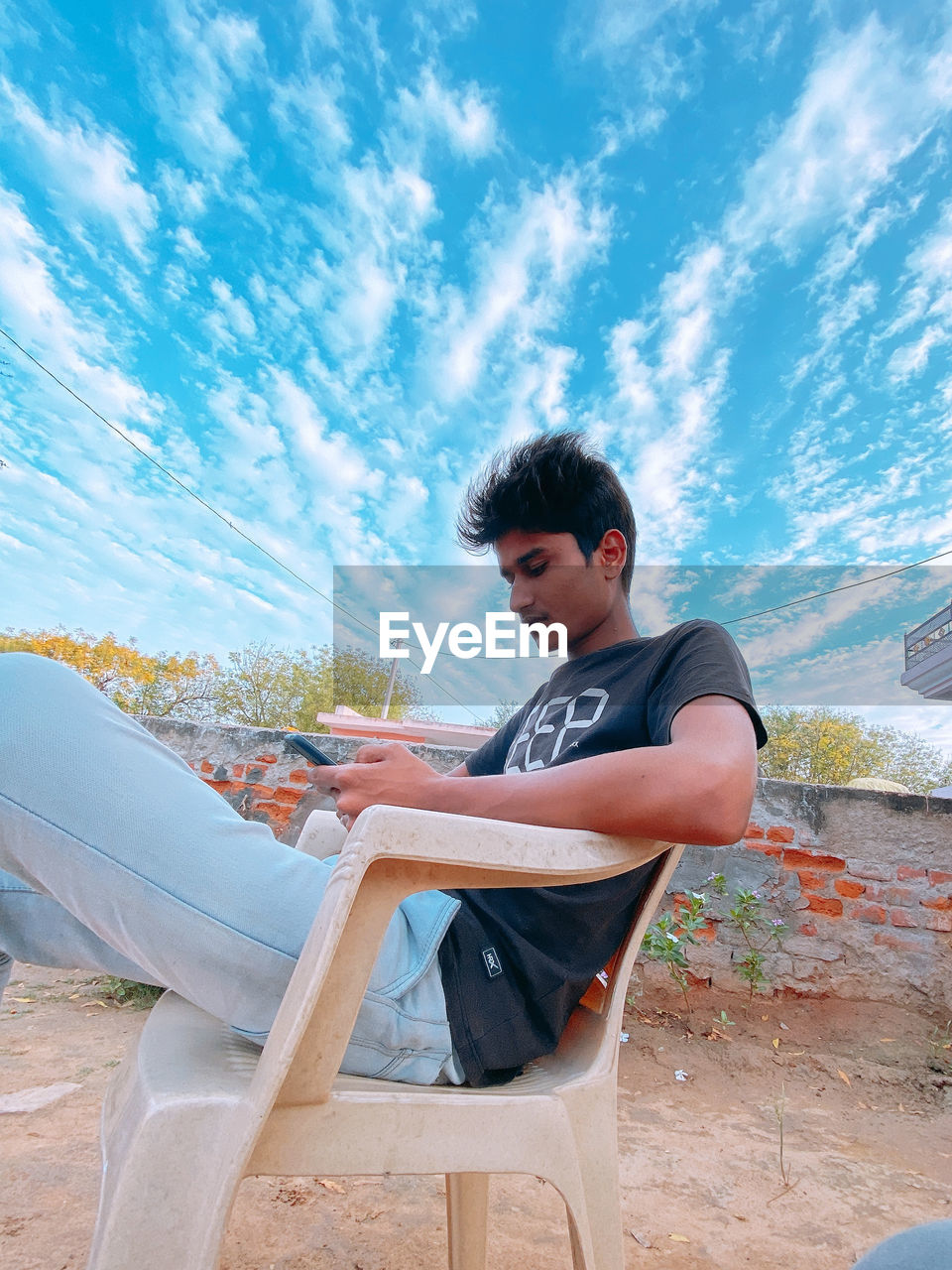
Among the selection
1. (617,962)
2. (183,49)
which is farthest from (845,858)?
(183,49)

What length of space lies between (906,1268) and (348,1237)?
54.2 inches

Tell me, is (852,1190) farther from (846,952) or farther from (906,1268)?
(906,1268)

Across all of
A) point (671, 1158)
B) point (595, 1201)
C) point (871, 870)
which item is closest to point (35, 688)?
point (595, 1201)

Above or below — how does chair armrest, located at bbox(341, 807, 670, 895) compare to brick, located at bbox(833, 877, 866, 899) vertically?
above

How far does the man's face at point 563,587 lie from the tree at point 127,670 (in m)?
8.74

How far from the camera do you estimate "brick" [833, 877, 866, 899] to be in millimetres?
2920

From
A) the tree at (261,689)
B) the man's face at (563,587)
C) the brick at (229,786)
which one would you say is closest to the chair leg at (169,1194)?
the man's face at (563,587)

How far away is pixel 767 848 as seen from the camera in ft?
9.96

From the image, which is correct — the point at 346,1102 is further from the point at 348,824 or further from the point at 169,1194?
the point at 348,824

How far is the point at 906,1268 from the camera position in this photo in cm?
39

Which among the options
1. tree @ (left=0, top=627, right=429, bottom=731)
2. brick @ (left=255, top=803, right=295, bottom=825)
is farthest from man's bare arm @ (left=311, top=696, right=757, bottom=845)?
tree @ (left=0, top=627, right=429, bottom=731)

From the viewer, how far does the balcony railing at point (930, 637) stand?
9742mm

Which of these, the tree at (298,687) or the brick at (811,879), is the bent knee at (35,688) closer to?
the brick at (811,879)

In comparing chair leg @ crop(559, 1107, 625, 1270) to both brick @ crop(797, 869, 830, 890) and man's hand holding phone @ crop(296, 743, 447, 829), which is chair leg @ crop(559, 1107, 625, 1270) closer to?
man's hand holding phone @ crop(296, 743, 447, 829)
